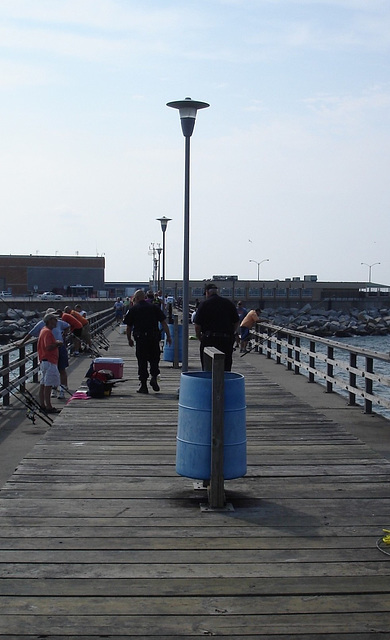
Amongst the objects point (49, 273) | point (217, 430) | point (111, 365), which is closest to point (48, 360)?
point (111, 365)

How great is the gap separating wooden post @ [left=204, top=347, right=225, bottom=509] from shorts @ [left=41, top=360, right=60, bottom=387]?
20.8ft

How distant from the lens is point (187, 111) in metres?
11.8

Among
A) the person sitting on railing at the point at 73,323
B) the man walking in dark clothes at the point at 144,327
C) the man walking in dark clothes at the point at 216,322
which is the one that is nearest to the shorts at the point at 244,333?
the person sitting on railing at the point at 73,323

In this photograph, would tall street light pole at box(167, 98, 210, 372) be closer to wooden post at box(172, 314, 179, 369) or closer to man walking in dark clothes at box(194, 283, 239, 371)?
man walking in dark clothes at box(194, 283, 239, 371)

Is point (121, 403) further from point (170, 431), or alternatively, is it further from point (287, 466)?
point (287, 466)

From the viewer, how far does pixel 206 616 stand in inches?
172

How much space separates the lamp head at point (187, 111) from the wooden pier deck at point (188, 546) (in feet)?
16.0

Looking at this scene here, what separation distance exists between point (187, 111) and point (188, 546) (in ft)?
25.3

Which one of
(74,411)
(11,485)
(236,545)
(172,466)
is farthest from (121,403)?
(236,545)

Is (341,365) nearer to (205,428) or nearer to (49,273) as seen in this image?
(205,428)

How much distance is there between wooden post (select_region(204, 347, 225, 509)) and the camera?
20.2 feet

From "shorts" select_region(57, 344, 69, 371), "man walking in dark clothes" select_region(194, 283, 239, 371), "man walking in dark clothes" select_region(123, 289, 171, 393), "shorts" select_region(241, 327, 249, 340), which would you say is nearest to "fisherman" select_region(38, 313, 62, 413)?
"man walking in dark clothes" select_region(123, 289, 171, 393)

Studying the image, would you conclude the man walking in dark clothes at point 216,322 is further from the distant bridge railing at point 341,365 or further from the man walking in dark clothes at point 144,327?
the man walking in dark clothes at point 144,327

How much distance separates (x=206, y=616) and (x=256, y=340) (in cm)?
2242
